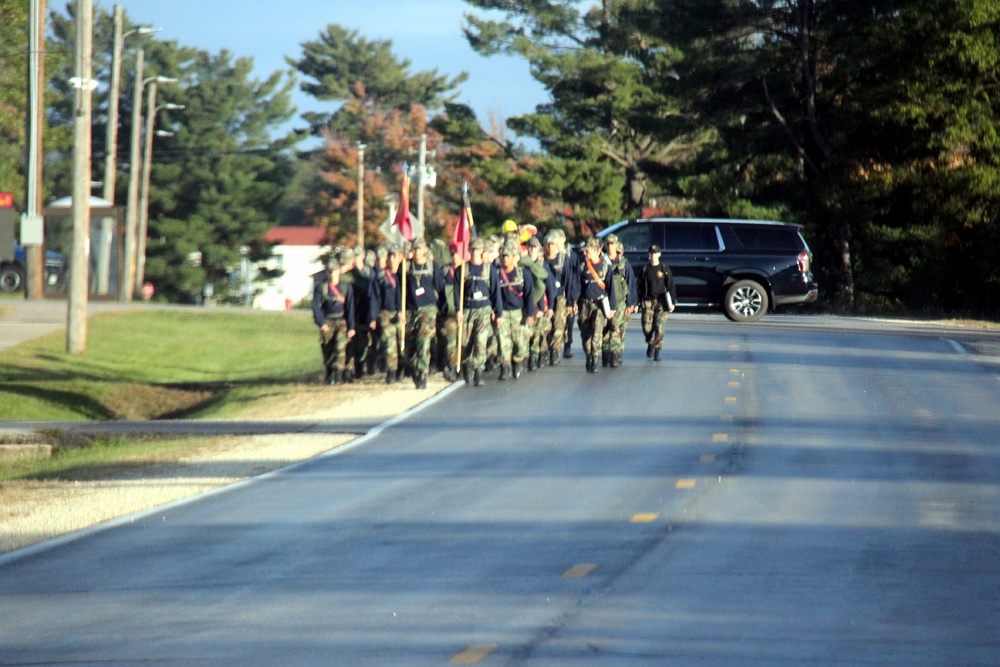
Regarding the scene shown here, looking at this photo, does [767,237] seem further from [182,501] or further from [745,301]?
[182,501]

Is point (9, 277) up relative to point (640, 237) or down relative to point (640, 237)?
down

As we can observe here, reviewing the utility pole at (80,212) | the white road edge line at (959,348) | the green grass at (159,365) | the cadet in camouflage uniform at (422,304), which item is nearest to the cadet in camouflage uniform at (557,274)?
the cadet in camouflage uniform at (422,304)

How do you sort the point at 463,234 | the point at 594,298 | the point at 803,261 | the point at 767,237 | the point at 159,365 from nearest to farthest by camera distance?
the point at 594,298, the point at 463,234, the point at 803,261, the point at 767,237, the point at 159,365

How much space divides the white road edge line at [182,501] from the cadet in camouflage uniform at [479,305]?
1.77 m

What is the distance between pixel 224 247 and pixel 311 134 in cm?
1341

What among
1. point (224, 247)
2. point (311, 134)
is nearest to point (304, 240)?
point (311, 134)

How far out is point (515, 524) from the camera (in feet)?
34.7

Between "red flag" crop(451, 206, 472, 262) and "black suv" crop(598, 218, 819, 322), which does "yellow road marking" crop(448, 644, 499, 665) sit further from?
"black suv" crop(598, 218, 819, 322)

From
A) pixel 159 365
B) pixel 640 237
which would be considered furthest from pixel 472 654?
pixel 159 365

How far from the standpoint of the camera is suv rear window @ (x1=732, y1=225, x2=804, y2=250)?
28.5 metres

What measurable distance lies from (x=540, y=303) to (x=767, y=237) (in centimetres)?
940

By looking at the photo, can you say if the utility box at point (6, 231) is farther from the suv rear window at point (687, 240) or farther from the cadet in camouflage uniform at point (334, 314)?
the suv rear window at point (687, 240)

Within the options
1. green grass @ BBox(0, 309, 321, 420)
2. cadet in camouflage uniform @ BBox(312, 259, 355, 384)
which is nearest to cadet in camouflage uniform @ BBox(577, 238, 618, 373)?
cadet in camouflage uniform @ BBox(312, 259, 355, 384)

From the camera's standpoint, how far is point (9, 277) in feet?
161
